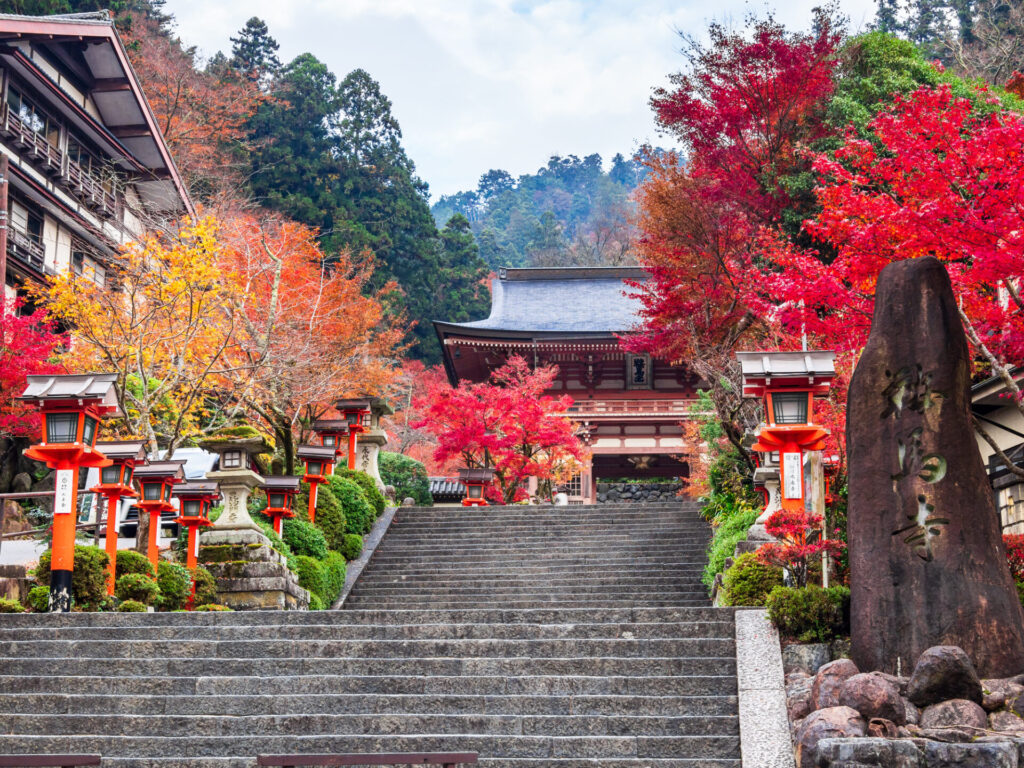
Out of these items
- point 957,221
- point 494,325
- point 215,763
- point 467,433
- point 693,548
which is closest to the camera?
point 215,763

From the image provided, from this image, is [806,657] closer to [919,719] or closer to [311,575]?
[919,719]

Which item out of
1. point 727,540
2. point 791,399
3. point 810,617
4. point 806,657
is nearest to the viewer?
point 806,657

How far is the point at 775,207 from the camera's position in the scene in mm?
18609

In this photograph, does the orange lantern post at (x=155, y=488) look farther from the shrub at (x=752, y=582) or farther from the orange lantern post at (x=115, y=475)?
the shrub at (x=752, y=582)

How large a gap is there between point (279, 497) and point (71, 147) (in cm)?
1771

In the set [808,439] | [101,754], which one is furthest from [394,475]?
[101,754]

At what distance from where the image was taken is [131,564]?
11789 mm

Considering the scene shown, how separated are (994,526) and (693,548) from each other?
8.50 metres

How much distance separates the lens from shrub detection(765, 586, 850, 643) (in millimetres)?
8320

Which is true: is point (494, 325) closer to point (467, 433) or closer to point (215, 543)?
point (467, 433)

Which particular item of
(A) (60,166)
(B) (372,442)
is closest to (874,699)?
(B) (372,442)

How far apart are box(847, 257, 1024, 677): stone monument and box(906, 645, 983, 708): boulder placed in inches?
23.2

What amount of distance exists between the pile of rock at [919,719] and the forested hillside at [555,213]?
38.5m

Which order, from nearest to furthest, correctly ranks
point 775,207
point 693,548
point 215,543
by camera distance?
1. point 215,543
2. point 693,548
3. point 775,207
